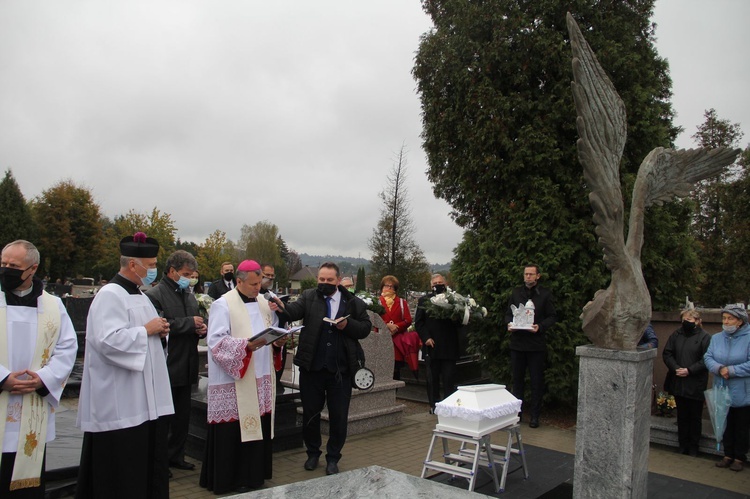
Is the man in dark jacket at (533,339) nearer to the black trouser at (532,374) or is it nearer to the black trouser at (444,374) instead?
the black trouser at (532,374)

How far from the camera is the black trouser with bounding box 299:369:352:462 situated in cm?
568

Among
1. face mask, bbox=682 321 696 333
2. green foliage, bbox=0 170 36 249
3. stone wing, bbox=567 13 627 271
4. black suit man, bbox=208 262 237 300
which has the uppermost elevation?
green foliage, bbox=0 170 36 249

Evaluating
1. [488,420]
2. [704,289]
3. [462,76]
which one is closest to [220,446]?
[488,420]

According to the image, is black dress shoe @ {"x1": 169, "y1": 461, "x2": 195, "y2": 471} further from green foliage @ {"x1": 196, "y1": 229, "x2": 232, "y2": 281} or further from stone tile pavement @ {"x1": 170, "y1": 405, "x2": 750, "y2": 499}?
green foliage @ {"x1": 196, "y1": 229, "x2": 232, "y2": 281}

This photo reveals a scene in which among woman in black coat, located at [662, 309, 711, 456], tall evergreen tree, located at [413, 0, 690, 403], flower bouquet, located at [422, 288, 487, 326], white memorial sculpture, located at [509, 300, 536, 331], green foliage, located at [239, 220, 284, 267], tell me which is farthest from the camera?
green foliage, located at [239, 220, 284, 267]

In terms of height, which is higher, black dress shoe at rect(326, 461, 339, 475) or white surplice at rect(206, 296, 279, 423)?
white surplice at rect(206, 296, 279, 423)

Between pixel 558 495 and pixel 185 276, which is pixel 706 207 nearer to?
pixel 558 495

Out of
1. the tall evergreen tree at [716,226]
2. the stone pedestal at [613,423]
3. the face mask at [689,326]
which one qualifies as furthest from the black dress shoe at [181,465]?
the tall evergreen tree at [716,226]

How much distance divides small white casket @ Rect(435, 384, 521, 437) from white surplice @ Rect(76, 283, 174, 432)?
2600mm

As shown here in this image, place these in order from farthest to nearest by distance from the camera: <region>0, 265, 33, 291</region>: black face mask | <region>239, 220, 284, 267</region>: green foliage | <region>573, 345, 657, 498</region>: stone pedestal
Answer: <region>239, 220, 284, 267</region>: green foliage
<region>573, 345, 657, 498</region>: stone pedestal
<region>0, 265, 33, 291</region>: black face mask

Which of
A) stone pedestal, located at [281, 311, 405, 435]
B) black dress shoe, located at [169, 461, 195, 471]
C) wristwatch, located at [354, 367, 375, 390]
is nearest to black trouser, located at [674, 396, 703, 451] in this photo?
stone pedestal, located at [281, 311, 405, 435]

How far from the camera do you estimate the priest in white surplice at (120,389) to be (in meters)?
3.88

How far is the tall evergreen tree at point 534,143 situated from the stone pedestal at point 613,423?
3.64 meters

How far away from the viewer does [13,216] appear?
36906 millimetres
